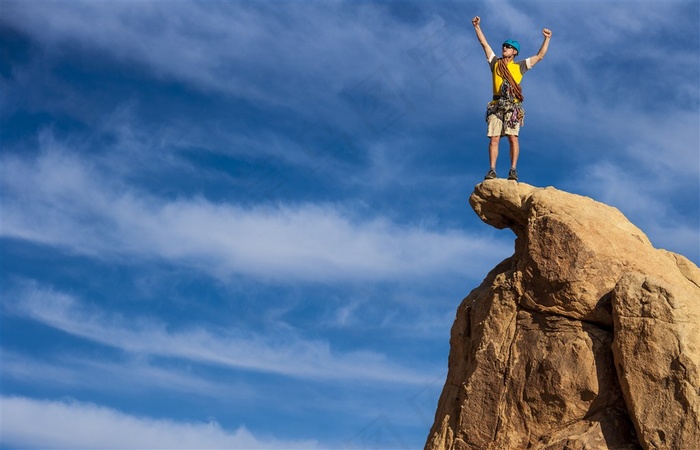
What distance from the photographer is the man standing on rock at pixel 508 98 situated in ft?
61.8

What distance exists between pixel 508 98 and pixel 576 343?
5671 mm

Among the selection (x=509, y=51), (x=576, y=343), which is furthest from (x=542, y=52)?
(x=576, y=343)

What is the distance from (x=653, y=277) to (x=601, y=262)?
92 centimetres

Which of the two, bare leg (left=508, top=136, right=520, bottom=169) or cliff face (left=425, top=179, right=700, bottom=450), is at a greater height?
bare leg (left=508, top=136, right=520, bottom=169)

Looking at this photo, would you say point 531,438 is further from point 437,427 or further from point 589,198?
point 589,198

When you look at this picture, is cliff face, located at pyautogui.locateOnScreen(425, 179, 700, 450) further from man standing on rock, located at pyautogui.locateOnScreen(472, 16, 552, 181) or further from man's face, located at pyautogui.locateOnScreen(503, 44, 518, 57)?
man's face, located at pyautogui.locateOnScreen(503, 44, 518, 57)

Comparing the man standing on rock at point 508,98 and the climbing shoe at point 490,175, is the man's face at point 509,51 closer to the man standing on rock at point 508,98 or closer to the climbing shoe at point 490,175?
the man standing on rock at point 508,98

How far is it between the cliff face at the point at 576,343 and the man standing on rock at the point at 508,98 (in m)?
1.26

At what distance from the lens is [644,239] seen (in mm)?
17703

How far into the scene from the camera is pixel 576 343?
52.5 ft

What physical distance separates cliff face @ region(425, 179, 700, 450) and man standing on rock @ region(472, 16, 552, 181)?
1261mm

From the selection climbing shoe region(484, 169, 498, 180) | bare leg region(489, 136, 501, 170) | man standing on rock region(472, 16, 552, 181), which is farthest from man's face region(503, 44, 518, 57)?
climbing shoe region(484, 169, 498, 180)

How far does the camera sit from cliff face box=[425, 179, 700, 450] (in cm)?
1512

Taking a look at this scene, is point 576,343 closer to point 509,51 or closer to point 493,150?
Result: point 493,150
